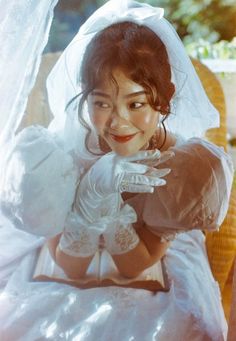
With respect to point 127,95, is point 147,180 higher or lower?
lower

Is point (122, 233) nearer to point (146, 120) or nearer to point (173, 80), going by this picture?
point (146, 120)

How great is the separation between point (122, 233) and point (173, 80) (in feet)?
1.29

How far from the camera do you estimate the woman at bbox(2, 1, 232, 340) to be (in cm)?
135

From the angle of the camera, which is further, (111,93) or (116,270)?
(116,270)

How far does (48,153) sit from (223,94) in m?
0.47

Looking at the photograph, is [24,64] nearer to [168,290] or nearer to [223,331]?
[168,290]

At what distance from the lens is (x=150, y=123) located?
1378 mm

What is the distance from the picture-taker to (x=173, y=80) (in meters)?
1.38

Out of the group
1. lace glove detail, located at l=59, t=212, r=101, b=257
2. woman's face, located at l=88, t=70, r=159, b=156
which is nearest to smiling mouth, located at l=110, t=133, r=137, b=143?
woman's face, located at l=88, t=70, r=159, b=156

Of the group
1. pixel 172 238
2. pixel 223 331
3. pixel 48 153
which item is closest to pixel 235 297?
pixel 223 331

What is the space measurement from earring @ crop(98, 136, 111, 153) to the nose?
5 centimetres

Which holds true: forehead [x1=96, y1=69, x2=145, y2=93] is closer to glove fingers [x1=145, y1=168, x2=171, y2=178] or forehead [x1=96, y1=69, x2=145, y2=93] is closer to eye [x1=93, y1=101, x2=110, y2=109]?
eye [x1=93, y1=101, x2=110, y2=109]

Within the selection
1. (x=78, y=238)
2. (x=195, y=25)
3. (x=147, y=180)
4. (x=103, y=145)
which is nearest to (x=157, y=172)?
(x=147, y=180)

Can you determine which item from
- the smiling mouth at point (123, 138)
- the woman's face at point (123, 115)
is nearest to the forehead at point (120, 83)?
the woman's face at point (123, 115)
